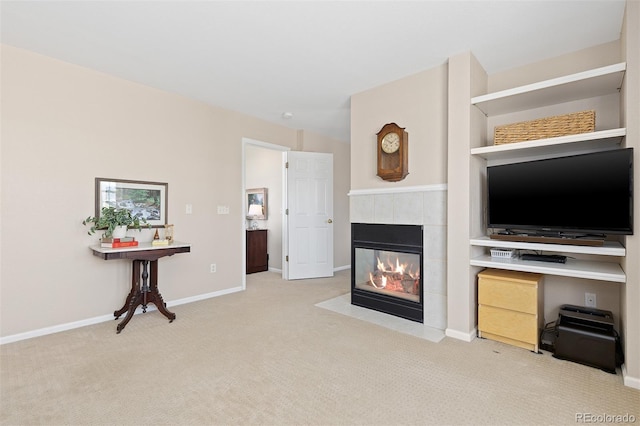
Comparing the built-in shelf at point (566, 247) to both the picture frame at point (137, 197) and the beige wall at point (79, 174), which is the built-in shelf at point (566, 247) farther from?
the picture frame at point (137, 197)

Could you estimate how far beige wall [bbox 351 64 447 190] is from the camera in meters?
2.96

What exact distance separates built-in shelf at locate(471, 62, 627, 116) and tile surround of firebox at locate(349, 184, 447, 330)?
86 cm

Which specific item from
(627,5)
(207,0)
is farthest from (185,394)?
(627,5)

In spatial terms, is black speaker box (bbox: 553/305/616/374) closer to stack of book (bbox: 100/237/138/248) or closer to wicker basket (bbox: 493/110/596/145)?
wicker basket (bbox: 493/110/596/145)

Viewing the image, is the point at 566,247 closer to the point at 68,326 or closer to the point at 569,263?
the point at 569,263

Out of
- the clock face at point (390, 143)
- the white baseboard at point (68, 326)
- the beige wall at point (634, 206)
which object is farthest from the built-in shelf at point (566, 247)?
the white baseboard at point (68, 326)

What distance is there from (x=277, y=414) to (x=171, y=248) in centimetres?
201

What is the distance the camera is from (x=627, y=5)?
199 centimetres

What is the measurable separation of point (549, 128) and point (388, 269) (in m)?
1.93

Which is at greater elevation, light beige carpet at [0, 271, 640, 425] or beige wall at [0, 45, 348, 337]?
beige wall at [0, 45, 348, 337]

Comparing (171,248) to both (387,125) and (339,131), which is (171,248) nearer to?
(387,125)

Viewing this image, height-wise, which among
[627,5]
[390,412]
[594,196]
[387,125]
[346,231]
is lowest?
[390,412]

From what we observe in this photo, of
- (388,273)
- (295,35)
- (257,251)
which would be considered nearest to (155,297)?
(388,273)

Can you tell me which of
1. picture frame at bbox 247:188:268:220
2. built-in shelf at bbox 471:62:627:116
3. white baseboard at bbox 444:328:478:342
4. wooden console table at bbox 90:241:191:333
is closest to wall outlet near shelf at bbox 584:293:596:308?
white baseboard at bbox 444:328:478:342
